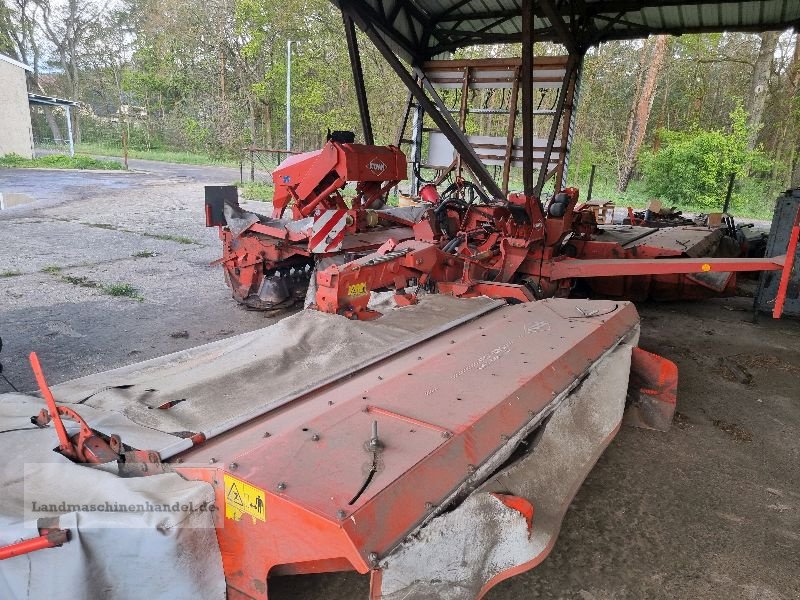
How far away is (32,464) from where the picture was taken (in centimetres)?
186

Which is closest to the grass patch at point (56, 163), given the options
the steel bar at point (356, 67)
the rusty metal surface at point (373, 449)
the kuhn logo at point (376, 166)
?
the steel bar at point (356, 67)

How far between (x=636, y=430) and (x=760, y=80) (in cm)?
1804

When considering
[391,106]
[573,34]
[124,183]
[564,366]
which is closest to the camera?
[564,366]

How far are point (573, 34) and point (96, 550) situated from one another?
8.83m

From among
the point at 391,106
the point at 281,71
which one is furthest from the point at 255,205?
the point at 281,71

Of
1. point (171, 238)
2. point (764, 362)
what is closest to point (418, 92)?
point (764, 362)

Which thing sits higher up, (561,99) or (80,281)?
(561,99)

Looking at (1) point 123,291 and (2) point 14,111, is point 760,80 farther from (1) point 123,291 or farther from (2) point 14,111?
(2) point 14,111

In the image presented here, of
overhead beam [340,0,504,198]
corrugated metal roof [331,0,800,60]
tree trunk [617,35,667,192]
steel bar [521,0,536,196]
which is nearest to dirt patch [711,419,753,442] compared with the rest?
steel bar [521,0,536,196]

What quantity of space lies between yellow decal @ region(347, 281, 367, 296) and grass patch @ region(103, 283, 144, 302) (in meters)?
3.61

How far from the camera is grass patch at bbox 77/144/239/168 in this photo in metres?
28.4

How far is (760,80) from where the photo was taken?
1744 centimetres

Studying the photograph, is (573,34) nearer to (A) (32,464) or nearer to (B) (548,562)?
(B) (548,562)

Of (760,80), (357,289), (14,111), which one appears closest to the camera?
(357,289)
